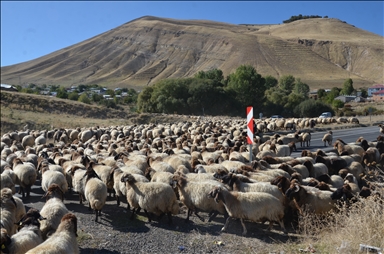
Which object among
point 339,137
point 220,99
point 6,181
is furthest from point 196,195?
point 220,99

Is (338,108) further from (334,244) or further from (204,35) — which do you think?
(204,35)

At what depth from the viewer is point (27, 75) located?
176375mm

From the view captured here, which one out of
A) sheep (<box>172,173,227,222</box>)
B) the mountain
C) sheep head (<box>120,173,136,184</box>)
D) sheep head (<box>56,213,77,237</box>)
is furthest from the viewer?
the mountain

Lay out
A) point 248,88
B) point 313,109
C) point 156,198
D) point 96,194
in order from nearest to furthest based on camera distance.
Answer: point 156,198
point 96,194
point 313,109
point 248,88

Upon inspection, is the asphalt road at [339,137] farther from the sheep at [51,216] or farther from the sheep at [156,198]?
the sheep at [51,216]

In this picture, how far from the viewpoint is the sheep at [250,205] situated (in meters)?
8.54

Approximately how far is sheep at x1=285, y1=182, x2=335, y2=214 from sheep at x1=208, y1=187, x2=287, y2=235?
1.47 ft

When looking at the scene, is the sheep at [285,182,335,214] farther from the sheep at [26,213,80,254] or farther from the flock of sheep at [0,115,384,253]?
the sheep at [26,213,80,254]

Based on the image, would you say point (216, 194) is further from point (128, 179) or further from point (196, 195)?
point (128, 179)

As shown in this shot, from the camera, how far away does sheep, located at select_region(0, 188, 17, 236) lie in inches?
319

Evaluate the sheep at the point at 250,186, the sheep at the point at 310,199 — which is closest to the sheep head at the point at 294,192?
the sheep at the point at 310,199

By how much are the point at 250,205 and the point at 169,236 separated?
204 centimetres

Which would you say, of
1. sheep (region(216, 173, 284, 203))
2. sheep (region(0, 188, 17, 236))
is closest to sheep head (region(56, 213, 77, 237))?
sheep (region(0, 188, 17, 236))

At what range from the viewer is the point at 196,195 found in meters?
9.65
